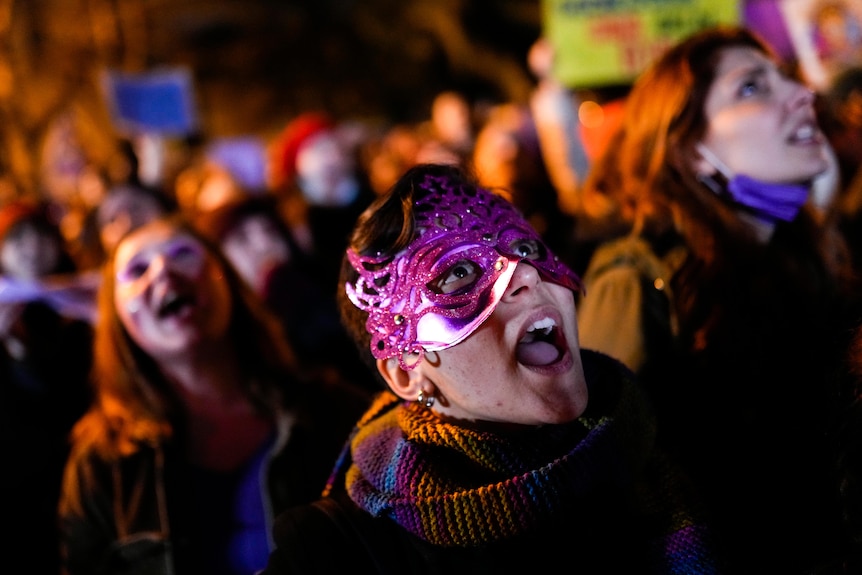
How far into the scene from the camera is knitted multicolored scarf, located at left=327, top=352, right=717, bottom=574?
158 centimetres

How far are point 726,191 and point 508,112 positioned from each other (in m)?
5.19

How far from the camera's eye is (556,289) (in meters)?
1.81

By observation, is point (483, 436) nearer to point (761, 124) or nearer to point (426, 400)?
point (426, 400)

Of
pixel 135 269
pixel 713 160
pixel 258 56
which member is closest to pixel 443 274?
pixel 713 160

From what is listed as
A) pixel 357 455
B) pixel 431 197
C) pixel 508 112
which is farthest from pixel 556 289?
pixel 508 112

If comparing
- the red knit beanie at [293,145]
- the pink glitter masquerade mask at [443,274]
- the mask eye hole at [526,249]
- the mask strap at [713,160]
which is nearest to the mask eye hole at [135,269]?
the pink glitter masquerade mask at [443,274]

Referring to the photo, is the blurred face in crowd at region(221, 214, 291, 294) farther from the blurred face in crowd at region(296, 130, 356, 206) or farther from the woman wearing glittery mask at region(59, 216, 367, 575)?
the woman wearing glittery mask at region(59, 216, 367, 575)

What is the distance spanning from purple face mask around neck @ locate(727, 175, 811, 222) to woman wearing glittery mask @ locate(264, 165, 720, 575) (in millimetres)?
931

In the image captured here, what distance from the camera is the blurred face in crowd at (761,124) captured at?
245cm

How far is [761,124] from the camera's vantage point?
96.7 inches

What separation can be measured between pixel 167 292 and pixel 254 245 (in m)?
1.76

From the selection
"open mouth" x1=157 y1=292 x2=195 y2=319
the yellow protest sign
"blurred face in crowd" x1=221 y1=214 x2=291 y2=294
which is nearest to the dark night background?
"blurred face in crowd" x1=221 y1=214 x2=291 y2=294

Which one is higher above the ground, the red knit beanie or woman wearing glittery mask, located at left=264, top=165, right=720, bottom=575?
woman wearing glittery mask, located at left=264, top=165, right=720, bottom=575

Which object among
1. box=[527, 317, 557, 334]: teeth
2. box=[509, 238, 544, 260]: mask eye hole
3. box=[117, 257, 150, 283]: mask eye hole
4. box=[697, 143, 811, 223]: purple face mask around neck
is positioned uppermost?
box=[509, 238, 544, 260]: mask eye hole
